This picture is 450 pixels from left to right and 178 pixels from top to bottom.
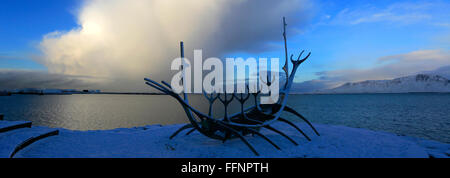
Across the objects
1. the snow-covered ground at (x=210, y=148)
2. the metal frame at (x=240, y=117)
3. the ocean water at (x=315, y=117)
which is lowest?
the ocean water at (x=315, y=117)

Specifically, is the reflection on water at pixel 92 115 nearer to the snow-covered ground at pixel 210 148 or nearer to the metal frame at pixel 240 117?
the snow-covered ground at pixel 210 148

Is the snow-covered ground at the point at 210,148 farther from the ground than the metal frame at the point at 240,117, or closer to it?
closer to it

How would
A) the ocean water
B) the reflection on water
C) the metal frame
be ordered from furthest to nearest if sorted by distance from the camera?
the reflection on water → the ocean water → the metal frame

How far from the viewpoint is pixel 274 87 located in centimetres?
743

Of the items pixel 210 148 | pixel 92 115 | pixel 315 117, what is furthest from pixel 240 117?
pixel 92 115

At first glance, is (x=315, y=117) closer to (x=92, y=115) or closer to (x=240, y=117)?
(x=240, y=117)

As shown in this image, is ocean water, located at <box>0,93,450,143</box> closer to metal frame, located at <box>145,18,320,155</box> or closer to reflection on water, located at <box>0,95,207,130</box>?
reflection on water, located at <box>0,95,207,130</box>

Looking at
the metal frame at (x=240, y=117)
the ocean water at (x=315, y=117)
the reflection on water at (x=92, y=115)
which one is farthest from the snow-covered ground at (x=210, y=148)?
the reflection on water at (x=92, y=115)

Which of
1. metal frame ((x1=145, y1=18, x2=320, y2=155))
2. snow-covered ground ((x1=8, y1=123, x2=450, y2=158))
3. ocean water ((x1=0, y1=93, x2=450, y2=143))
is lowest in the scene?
ocean water ((x1=0, y1=93, x2=450, y2=143))

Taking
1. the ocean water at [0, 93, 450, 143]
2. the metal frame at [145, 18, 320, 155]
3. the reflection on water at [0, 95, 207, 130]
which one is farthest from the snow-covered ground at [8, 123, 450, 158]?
the reflection on water at [0, 95, 207, 130]

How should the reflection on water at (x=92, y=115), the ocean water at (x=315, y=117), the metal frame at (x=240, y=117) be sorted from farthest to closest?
the reflection on water at (x=92, y=115) → the ocean water at (x=315, y=117) → the metal frame at (x=240, y=117)

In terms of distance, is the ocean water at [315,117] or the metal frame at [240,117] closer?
the metal frame at [240,117]
